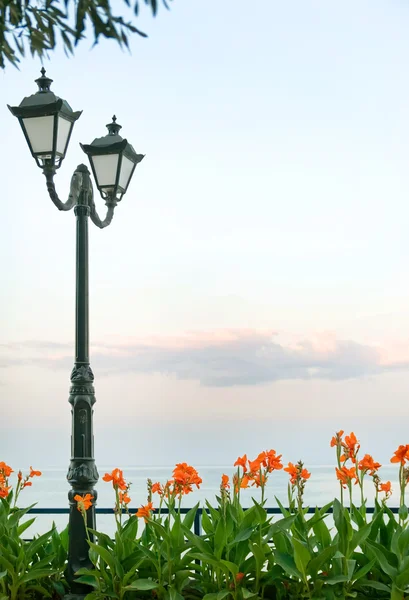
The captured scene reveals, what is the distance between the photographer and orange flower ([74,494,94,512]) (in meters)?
6.05

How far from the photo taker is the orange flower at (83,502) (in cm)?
605

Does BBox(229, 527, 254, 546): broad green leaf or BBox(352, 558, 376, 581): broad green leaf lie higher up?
BBox(229, 527, 254, 546): broad green leaf

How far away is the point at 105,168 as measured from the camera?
691 cm

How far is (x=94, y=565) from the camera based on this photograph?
628 centimetres

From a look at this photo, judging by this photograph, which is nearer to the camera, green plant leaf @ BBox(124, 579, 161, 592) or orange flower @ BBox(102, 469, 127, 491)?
green plant leaf @ BBox(124, 579, 161, 592)

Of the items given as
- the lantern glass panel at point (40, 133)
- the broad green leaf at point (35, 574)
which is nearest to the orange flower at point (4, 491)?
the broad green leaf at point (35, 574)

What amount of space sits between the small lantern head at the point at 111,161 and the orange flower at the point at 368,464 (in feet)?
9.69

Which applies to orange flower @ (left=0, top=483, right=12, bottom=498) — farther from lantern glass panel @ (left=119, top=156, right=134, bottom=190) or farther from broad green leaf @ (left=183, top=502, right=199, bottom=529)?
lantern glass panel @ (left=119, top=156, right=134, bottom=190)

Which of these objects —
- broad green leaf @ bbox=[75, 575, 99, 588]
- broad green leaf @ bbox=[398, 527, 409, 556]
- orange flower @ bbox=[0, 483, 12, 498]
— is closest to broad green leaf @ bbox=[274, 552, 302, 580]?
broad green leaf @ bbox=[398, 527, 409, 556]

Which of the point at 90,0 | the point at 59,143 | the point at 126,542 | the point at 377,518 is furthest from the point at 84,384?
the point at 90,0

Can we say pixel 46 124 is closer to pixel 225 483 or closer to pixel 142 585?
pixel 225 483

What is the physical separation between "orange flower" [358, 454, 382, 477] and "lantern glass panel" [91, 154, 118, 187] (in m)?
3.01

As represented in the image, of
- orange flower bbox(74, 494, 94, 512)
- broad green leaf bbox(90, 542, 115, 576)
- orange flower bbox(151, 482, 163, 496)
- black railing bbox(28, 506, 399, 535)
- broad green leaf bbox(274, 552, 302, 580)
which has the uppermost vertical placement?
orange flower bbox(151, 482, 163, 496)

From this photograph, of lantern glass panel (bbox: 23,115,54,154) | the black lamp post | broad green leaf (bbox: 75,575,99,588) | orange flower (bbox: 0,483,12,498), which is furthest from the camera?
orange flower (bbox: 0,483,12,498)
